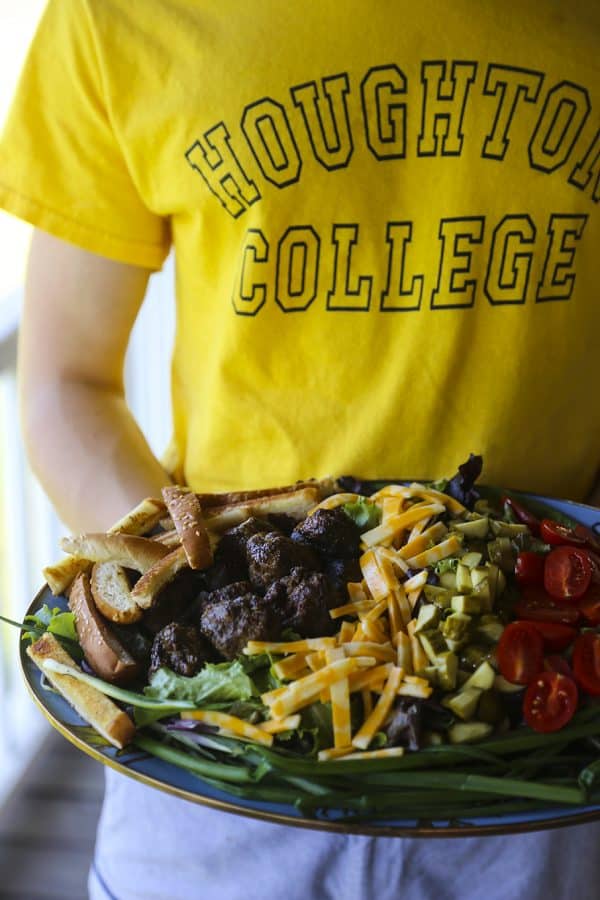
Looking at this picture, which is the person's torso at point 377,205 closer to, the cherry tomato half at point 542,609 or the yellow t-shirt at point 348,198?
the yellow t-shirt at point 348,198

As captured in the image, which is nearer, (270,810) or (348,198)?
(270,810)

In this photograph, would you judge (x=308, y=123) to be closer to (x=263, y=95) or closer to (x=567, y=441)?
(x=263, y=95)

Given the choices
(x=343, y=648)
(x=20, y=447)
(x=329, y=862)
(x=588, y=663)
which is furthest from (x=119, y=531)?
(x=20, y=447)

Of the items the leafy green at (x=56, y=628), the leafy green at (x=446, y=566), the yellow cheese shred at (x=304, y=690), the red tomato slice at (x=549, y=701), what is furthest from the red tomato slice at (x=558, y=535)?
the leafy green at (x=56, y=628)

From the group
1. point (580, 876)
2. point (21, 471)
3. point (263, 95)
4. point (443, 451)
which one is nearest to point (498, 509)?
point (443, 451)

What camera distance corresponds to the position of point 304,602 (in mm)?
1148

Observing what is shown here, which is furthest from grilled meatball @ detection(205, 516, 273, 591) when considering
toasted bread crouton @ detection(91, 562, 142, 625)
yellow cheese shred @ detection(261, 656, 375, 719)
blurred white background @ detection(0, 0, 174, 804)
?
blurred white background @ detection(0, 0, 174, 804)

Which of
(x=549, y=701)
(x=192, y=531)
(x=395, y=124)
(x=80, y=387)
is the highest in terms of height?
(x=395, y=124)

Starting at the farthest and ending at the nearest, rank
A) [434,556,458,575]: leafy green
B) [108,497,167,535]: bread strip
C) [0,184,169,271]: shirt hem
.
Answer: [0,184,169,271]: shirt hem → [108,497,167,535]: bread strip → [434,556,458,575]: leafy green

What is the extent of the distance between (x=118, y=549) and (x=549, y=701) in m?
0.51

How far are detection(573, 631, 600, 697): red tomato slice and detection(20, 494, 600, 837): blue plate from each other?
17cm

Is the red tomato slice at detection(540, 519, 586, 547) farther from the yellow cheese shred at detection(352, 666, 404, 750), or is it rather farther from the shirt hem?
the shirt hem

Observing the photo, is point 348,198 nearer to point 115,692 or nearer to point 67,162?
point 67,162

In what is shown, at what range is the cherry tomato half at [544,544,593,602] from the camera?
1186mm
